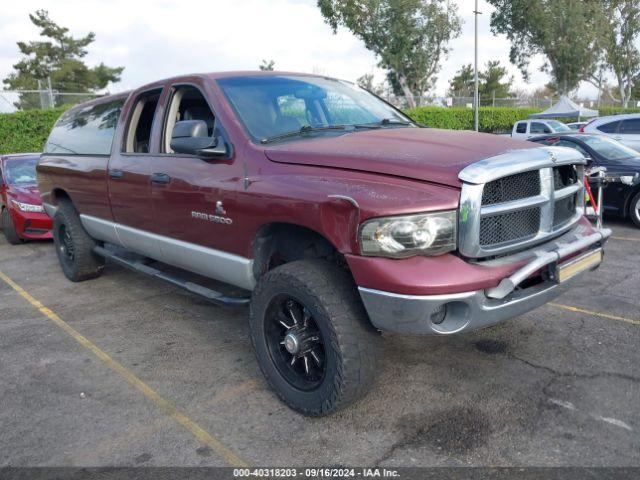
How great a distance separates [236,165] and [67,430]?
183cm

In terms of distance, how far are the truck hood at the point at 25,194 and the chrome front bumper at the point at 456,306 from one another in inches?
286

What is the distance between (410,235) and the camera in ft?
8.82

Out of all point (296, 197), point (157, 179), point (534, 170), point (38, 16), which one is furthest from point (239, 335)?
point (38, 16)

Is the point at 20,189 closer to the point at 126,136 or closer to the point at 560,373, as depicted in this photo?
the point at 126,136

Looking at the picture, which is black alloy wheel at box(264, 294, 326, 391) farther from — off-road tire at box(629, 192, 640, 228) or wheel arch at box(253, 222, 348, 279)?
off-road tire at box(629, 192, 640, 228)

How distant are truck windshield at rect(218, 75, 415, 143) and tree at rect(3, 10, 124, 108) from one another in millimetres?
42911

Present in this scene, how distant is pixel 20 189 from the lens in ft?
28.2

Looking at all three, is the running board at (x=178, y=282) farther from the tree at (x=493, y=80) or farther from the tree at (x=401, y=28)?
the tree at (x=493, y=80)

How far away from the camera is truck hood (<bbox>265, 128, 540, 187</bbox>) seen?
283cm

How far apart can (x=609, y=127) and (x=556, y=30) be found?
1118 inches

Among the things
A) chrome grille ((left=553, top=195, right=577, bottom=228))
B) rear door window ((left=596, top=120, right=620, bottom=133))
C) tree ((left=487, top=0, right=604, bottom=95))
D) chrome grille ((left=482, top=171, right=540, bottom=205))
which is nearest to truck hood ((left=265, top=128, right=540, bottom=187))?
chrome grille ((left=482, top=171, right=540, bottom=205))

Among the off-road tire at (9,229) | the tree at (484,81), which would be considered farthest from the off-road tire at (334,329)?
the tree at (484,81)

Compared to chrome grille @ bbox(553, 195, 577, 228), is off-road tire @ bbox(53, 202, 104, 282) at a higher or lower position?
lower

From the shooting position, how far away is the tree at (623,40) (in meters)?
40.8
